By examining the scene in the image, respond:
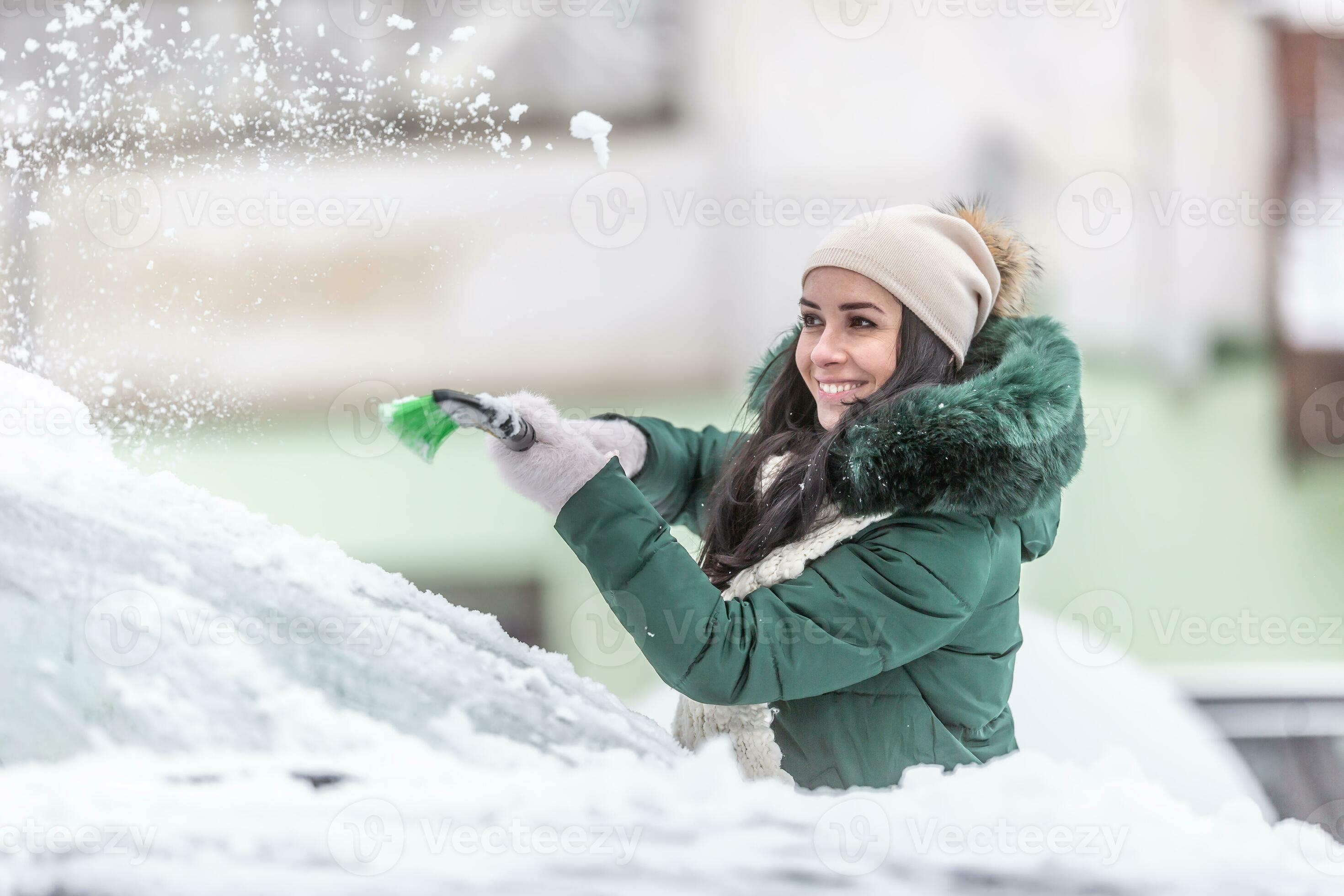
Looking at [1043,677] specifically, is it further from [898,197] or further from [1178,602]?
[898,197]

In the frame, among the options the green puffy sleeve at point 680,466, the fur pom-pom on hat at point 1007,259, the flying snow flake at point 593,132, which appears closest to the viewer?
the fur pom-pom on hat at point 1007,259

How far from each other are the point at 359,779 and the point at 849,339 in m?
0.58

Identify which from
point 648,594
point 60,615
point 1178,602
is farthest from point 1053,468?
point 1178,602

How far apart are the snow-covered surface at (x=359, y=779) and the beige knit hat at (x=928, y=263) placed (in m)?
0.42

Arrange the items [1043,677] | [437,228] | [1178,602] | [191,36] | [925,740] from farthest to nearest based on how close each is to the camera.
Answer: [1178,602]
[1043,677]
[437,228]
[191,36]
[925,740]

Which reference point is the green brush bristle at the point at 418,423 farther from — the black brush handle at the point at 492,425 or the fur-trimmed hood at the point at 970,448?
the fur-trimmed hood at the point at 970,448

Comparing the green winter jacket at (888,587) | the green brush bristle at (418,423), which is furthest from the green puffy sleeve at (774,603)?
the green brush bristle at (418,423)

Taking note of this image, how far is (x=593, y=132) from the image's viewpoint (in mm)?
1241

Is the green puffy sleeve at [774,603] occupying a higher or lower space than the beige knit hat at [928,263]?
lower

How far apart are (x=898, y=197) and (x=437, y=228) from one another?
0.91m

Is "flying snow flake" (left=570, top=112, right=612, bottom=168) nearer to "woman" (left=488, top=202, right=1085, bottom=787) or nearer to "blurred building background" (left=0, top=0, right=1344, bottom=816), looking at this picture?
"blurred building background" (left=0, top=0, right=1344, bottom=816)

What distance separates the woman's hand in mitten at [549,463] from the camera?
81 cm

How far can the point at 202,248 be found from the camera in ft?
3.50

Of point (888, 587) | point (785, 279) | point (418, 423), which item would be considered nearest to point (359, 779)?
point (418, 423)
